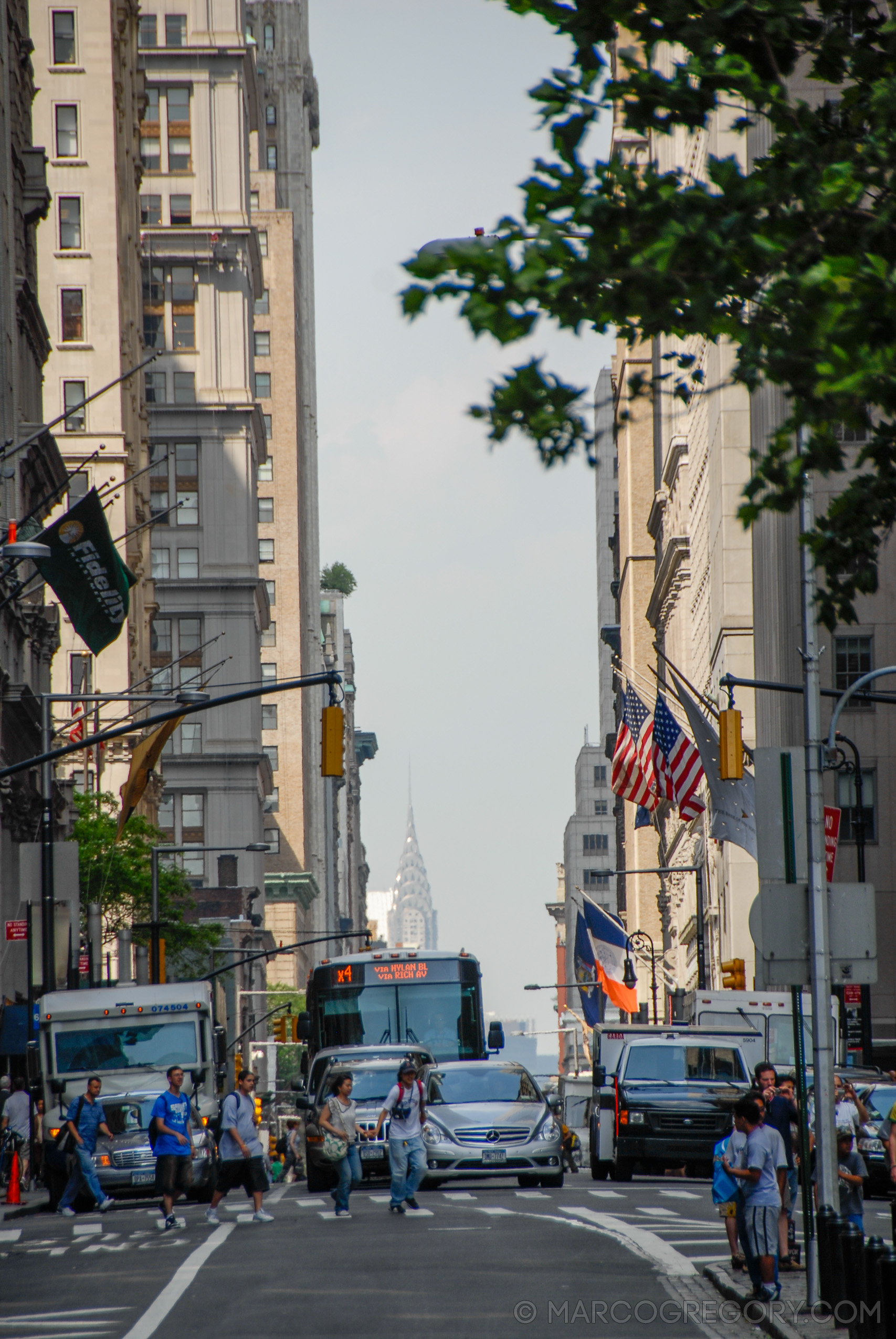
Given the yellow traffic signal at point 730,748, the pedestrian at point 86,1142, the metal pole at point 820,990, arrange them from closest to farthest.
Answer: the metal pole at point 820,990 < the yellow traffic signal at point 730,748 < the pedestrian at point 86,1142

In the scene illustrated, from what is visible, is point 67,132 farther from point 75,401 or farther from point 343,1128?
point 343,1128

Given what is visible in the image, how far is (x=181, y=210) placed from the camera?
12294cm

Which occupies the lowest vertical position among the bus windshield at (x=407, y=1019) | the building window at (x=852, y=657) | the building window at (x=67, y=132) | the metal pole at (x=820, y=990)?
the bus windshield at (x=407, y=1019)

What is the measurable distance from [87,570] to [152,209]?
301 feet

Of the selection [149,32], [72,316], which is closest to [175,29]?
[149,32]

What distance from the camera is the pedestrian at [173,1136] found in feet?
86.5

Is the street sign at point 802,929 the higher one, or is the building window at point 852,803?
the building window at point 852,803

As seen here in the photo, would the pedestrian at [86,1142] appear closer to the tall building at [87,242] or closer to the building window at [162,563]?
the tall building at [87,242]

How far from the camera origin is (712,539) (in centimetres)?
7031

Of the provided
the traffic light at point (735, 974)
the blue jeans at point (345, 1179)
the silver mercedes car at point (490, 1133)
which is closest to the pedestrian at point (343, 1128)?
the blue jeans at point (345, 1179)

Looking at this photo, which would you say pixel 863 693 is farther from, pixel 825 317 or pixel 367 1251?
pixel 825 317

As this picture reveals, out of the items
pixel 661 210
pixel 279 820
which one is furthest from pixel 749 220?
pixel 279 820

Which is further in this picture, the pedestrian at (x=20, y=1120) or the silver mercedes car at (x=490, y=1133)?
the pedestrian at (x=20, y=1120)

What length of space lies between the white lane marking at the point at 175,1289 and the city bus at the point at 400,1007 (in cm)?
1396
